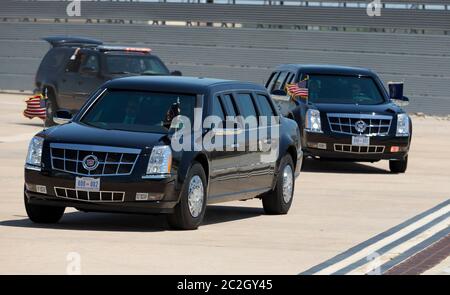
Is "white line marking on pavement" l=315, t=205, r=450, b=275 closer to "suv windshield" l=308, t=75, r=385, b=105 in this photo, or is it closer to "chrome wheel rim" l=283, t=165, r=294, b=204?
"chrome wheel rim" l=283, t=165, r=294, b=204

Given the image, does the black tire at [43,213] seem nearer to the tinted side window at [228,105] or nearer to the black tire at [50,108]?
the tinted side window at [228,105]

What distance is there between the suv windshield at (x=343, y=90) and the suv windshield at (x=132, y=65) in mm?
7573

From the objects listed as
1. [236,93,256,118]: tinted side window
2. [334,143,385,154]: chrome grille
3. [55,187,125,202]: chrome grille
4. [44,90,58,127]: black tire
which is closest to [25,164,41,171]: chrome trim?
[55,187,125,202]: chrome grille

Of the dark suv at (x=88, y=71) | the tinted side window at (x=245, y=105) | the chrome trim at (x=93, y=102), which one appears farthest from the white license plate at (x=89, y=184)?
the dark suv at (x=88, y=71)

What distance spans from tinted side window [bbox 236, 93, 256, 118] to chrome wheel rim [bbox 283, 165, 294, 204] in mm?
879

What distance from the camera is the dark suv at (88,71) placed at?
103ft

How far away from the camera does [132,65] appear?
31.5m

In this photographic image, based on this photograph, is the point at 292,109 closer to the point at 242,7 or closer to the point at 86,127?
the point at 86,127

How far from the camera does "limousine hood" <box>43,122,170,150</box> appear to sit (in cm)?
1412

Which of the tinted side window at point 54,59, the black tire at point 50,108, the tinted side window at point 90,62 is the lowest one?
the black tire at point 50,108

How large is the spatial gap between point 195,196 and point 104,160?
992 mm

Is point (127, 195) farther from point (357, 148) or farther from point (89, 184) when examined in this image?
point (357, 148)
